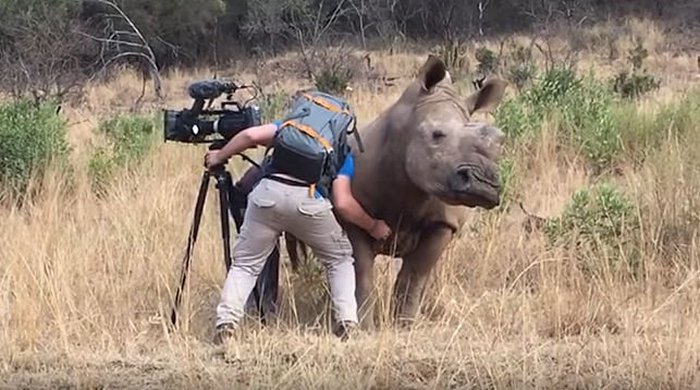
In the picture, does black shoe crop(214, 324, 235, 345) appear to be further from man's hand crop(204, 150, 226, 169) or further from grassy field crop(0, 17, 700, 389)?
man's hand crop(204, 150, 226, 169)

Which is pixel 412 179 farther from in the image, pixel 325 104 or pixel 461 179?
pixel 325 104

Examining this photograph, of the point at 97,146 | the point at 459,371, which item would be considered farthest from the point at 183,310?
the point at 97,146

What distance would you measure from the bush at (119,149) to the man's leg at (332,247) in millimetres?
4200

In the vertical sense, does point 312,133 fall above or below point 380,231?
above

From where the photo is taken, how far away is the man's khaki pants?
585 centimetres

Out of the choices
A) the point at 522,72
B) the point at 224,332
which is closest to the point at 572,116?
the point at 224,332

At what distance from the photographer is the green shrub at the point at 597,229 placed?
23.6 ft

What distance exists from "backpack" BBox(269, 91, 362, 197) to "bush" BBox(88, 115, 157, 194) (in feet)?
13.6

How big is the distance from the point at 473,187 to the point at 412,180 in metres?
0.52

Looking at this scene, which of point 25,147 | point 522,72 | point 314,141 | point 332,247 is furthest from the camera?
point 522,72

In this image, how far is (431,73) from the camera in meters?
6.07

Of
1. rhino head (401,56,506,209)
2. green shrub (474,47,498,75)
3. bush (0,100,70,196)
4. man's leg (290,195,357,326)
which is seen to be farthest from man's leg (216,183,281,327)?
green shrub (474,47,498,75)

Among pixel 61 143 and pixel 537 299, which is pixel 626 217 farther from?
pixel 61 143

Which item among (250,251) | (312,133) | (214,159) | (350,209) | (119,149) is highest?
(312,133)
